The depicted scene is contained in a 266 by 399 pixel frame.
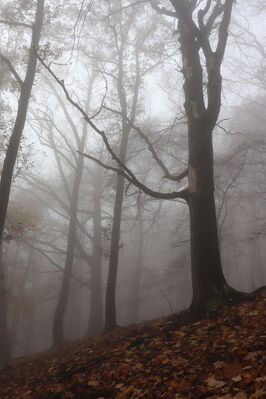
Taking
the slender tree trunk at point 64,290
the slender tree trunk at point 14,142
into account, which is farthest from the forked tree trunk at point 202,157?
the slender tree trunk at point 64,290

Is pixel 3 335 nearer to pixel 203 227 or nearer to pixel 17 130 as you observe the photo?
pixel 17 130

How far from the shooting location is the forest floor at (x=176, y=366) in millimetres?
3232

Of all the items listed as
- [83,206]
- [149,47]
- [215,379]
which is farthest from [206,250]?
[83,206]

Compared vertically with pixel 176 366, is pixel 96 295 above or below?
above

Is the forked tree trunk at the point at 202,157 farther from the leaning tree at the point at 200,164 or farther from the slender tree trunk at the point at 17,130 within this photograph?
the slender tree trunk at the point at 17,130

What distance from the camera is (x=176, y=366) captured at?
12.9ft

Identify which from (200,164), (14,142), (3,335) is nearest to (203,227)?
(200,164)

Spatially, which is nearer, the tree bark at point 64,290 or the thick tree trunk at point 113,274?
the thick tree trunk at point 113,274

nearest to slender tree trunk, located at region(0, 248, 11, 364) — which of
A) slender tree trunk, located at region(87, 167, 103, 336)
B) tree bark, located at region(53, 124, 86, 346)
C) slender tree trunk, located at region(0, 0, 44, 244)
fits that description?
tree bark, located at region(53, 124, 86, 346)

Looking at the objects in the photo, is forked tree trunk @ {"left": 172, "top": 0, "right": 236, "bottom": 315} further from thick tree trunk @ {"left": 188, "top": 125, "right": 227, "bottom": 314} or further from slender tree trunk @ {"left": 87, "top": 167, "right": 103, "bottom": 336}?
slender tree trunk @ {"left": 87, "top": 167, "right": 103, "bottom": 336}

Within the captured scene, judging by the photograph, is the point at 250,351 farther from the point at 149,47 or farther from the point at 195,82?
the point at 149,47

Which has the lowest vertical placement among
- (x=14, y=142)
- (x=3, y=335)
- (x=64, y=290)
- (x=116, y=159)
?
(x=3, y=335)

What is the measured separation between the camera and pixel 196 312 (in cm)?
577

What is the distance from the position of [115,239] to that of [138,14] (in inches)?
408
